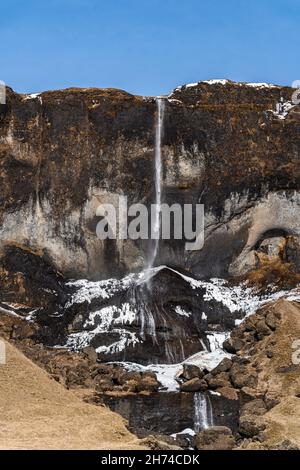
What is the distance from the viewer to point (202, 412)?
29828 millimetres

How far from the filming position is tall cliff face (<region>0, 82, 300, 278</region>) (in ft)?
137

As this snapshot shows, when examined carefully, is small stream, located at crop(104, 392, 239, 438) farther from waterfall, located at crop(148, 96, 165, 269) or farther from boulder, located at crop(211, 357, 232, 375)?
waterfall, located at crop(148, 96, 165, 269)

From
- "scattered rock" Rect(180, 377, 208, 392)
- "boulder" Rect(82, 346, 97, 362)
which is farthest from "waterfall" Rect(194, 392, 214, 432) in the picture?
"boulder" Rect(82, 346, 97, 362)

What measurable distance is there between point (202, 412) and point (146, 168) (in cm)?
1675

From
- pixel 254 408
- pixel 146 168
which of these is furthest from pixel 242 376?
pixel 146 168

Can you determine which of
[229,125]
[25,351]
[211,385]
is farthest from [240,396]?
[229,125]

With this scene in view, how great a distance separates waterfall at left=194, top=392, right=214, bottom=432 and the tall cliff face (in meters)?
12.1

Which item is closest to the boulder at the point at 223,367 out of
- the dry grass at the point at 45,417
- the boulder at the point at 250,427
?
the dry grass at the point at 45,417

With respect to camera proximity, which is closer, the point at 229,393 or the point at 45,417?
the point at 45,417

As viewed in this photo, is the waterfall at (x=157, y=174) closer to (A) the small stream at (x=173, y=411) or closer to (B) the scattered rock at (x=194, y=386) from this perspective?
(B) the scattered rock at (x=194, y=386)

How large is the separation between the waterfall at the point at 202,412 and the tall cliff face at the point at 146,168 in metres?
12.1

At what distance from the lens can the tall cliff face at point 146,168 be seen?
41719 mm

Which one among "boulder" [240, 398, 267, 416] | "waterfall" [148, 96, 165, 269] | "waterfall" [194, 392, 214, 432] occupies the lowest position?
"waterfall" [194, 392, 214, 432]

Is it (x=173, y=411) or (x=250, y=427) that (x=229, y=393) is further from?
(x=250, y=427)
